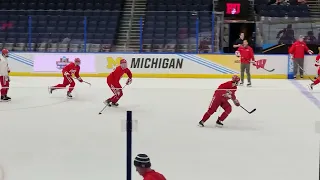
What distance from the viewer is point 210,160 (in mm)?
5453

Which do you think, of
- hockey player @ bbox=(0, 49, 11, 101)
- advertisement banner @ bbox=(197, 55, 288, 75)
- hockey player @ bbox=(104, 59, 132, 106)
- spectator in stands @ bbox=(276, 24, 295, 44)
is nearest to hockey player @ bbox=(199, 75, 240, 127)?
hockey player @ bbox=(104, 59, 132, 106)

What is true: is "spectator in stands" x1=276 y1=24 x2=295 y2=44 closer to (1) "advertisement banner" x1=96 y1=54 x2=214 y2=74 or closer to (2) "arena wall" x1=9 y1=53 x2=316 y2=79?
(2) "arena wall" x1=9 y1=53 x2=316 y2=79

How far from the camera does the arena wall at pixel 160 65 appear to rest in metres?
15.0

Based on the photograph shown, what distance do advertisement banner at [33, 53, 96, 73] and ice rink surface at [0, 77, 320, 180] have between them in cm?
503

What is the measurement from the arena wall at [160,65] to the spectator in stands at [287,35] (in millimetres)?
469

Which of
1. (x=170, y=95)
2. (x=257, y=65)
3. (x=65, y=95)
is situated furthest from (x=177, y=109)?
(x=257, y=65)

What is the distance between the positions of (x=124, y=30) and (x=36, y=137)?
11.0 m

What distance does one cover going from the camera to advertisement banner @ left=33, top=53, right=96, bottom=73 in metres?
15.2

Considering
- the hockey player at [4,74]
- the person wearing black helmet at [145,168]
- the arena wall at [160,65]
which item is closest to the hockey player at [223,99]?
the person wearing black helmet at [145,168]

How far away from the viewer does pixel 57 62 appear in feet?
50.3

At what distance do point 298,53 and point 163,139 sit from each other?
9.31m

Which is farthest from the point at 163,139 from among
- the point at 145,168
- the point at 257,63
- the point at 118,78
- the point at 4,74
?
the point at 257,63

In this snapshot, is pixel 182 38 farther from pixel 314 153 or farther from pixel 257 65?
pixel 314 153

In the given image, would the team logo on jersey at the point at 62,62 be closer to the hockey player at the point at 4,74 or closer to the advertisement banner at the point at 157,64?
the advertisement banner at the point at 157,64
